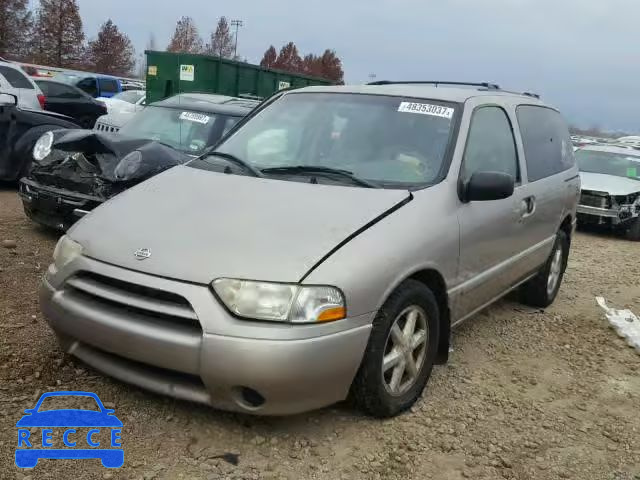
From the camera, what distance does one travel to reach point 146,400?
3.08m

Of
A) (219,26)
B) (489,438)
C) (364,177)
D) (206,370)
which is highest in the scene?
(219,26)

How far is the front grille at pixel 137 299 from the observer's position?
263 centimetres

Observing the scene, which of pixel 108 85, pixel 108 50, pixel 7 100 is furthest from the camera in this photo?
pixel 108 50

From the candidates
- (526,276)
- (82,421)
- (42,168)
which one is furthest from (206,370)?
(42,168)

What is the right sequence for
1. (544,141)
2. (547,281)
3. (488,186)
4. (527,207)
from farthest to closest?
(547,281) → (544,141) → (527,207) → (488,186)

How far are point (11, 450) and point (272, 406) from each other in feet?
3.63

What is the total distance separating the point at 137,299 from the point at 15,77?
10.0 metres

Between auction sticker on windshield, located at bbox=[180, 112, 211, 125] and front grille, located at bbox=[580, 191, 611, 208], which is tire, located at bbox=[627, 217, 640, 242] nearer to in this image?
front grille, located at bbox=[580, 191, 611, 208]

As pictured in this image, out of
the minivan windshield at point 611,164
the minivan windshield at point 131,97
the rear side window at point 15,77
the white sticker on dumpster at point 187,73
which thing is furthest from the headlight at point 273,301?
the minivan windshield at point 131,97

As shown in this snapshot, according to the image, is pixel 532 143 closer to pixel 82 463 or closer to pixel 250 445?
pixel 250 445

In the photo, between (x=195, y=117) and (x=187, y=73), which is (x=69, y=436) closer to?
(x=195, y=117)

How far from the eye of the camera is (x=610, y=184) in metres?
10.7

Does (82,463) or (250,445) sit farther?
(250,445)

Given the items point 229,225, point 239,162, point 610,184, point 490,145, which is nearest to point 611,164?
point 610,184
